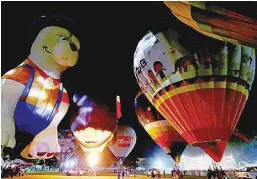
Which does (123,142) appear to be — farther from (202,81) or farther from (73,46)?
(73,46)

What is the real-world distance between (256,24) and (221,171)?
1.73 meters

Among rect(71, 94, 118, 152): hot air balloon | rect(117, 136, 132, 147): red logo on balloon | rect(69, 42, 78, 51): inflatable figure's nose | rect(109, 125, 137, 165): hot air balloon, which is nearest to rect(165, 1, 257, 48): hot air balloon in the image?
rect(69, 42, 78, 51): inflatable figure's nose

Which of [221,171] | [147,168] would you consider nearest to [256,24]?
[221,171]

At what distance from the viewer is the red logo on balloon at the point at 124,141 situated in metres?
4.43

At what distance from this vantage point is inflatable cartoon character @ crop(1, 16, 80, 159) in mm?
3059

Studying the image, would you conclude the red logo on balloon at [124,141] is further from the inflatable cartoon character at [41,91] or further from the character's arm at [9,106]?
the character's arm at [9,106]

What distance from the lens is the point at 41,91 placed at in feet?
10.4

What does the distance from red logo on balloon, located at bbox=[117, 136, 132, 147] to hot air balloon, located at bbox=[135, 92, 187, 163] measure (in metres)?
0.30

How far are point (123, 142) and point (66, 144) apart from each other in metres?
0.91

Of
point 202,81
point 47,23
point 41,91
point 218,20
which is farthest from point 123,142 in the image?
point 218,20

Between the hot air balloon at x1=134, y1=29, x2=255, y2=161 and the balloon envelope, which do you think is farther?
the balloon envelope

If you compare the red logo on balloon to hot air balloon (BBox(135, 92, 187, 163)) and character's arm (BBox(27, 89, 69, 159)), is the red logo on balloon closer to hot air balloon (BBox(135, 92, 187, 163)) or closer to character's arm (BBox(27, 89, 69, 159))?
hot air balloon (BBox(135, 92, 187, 163))

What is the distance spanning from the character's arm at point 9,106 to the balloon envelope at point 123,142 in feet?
4.99

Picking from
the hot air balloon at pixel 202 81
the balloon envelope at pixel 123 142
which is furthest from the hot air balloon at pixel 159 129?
the hot air balloon at pixel 202 81
